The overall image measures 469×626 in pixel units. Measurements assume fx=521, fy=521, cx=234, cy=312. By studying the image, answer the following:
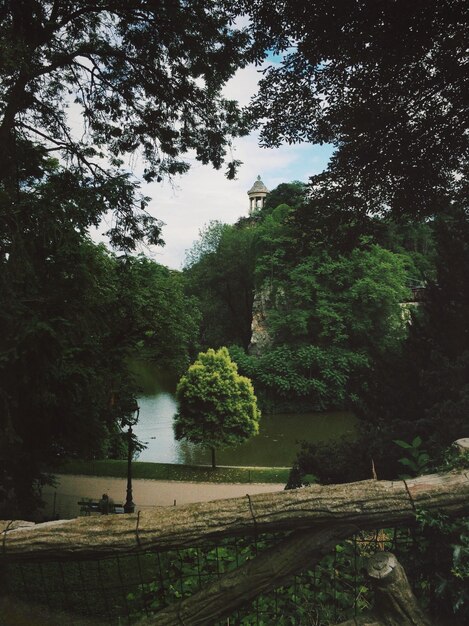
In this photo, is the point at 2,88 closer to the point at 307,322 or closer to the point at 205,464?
the point at 205,464

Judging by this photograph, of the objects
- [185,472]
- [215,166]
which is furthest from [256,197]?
[215,166]

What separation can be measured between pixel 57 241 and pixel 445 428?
15.5 feet

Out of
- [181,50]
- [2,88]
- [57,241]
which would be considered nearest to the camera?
[57,241]

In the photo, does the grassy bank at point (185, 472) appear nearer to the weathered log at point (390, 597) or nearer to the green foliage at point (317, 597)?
the green foliage at point (317, 597)

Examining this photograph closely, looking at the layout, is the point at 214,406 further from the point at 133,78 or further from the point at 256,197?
the point at 256,197

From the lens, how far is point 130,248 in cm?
922

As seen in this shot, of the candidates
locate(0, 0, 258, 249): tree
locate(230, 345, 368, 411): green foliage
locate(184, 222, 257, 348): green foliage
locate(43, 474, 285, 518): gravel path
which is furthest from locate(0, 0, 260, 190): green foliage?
locate(184, 222, 257, 348): green foliage

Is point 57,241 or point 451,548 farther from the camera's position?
point 57,241

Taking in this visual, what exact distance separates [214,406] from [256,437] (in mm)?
6023

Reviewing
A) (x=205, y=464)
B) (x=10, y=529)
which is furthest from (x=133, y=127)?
(x=205, y=464)

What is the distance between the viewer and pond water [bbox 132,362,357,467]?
20391 millimetres

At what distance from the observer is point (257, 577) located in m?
2.32

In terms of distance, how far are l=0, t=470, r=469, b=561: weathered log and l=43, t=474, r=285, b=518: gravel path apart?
11.1 metres

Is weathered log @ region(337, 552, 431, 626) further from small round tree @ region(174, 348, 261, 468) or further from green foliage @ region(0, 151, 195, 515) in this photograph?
small round tree @ region(174, 348, 261, 468)
